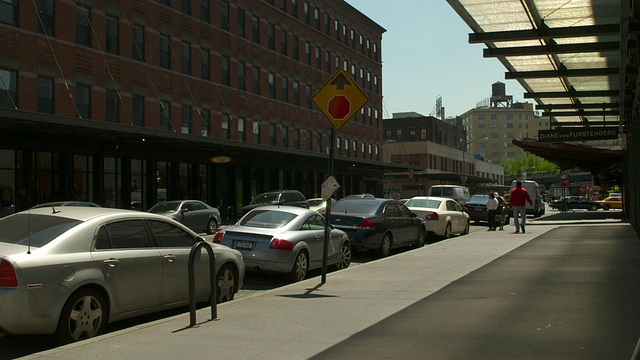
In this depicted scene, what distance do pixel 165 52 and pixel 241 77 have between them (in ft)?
26.8

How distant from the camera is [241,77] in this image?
151 ft

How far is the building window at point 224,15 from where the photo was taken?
144 ft

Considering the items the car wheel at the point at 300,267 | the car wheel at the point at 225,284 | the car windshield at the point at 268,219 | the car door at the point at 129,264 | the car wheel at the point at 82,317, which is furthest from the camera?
the car windshield at the point at 268,219

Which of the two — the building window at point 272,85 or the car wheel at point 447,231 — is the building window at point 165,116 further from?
the car wheel at point 447,231

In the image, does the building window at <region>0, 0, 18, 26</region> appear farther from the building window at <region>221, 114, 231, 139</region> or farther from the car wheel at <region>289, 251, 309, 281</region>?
the car wheel at <region>289, 251, 309, 281</region>

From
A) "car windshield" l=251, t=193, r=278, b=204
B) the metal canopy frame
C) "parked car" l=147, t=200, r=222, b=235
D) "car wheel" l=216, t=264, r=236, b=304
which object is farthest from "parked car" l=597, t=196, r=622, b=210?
"car wheel" l=216, t=264, r=236, b=304

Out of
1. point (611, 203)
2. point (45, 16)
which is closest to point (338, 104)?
point (45, 16)

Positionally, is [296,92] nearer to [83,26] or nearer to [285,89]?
[285,89]

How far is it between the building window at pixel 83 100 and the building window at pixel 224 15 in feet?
43.5

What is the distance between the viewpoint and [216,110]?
140 ft

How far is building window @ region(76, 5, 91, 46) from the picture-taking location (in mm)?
32412

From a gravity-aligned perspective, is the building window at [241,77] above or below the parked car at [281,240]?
above

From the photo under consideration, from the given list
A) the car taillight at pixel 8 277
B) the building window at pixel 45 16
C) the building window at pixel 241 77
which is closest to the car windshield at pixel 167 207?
the building window at pixel 45 16

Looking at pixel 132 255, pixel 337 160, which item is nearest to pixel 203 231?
pixel 132 255
